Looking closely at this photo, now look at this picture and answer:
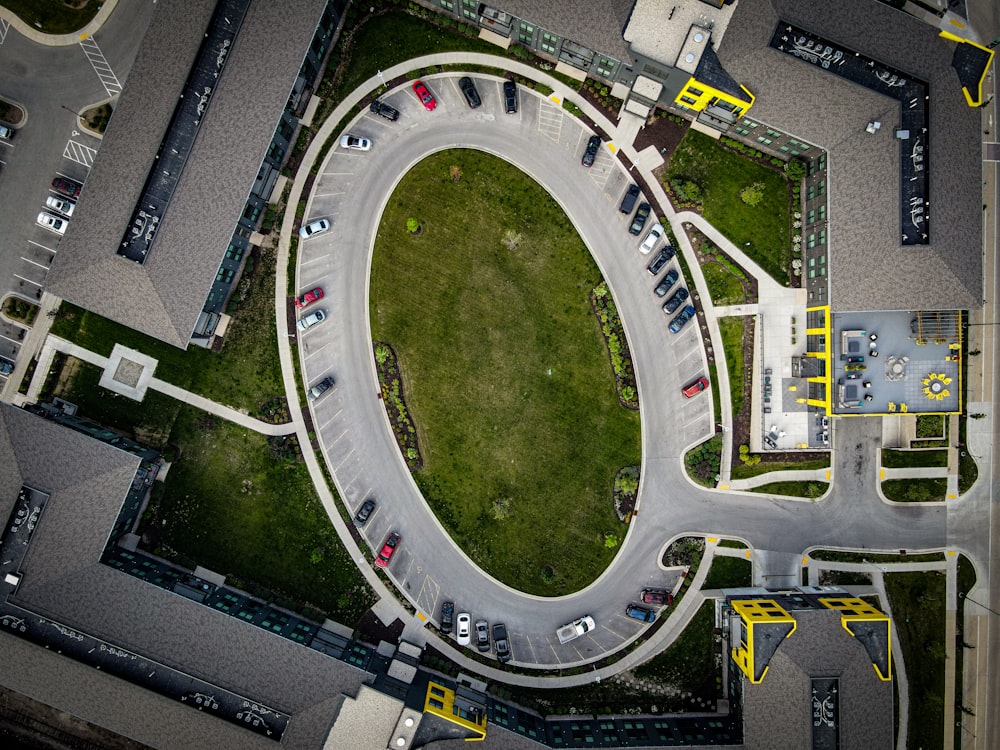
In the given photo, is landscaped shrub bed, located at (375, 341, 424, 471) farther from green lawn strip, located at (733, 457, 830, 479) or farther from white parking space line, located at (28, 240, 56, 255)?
white parking space line, located at (28, 240, 56, 255)

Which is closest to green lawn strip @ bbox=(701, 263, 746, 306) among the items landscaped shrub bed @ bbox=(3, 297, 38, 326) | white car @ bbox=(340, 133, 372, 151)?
white car @ bbox=(340, 133, 372, 151)

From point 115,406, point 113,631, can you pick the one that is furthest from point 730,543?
point 115,406

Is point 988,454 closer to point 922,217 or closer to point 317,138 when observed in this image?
point 922,217

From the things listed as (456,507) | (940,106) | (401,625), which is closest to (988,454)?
(940,106)

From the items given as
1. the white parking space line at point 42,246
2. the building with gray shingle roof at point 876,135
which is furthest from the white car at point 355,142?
the building with gray shingle roof at point 876,135

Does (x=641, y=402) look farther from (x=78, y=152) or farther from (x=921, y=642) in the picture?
(x=78, y=152)
